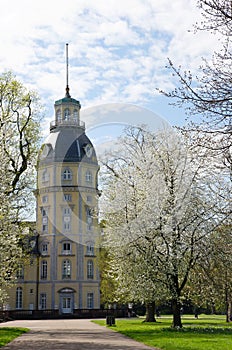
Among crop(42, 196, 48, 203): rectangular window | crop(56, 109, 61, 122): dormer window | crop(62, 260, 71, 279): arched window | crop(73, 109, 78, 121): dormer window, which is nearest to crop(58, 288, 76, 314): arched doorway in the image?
crop(62, 260, 71, 279): arched window

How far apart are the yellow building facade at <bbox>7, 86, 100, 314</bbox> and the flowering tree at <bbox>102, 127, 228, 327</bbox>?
3479 cm

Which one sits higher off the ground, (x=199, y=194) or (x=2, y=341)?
(x=199, y=194)

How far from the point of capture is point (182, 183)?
2766 cm

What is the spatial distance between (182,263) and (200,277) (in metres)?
4.20

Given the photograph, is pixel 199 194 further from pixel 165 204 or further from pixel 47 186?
pixel 47 186

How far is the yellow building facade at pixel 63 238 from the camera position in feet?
210

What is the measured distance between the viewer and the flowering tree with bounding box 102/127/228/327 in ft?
89.0

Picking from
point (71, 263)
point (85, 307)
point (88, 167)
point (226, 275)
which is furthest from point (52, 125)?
point (226, 275)

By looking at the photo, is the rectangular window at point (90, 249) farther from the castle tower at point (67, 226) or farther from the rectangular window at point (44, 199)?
the rectangular window at point (44, 199)

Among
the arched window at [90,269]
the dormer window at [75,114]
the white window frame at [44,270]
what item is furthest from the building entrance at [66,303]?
the dormer window at [75,114]

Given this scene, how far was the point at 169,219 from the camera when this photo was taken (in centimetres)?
2702

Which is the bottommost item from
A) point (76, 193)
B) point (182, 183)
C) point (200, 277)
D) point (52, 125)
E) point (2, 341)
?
point (2, 341)

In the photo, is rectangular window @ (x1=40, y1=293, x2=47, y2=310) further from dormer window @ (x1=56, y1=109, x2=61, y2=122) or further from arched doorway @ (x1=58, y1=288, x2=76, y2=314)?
dormer window @ (x1=56, y1=109, x2=61, y2=122)

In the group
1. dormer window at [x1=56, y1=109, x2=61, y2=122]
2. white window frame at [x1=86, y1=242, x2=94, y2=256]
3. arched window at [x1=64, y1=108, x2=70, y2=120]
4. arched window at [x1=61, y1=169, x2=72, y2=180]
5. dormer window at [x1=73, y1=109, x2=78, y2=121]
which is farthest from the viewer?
dormer window at [x1=56, y1=109, x2=61, y2=122]
